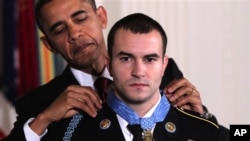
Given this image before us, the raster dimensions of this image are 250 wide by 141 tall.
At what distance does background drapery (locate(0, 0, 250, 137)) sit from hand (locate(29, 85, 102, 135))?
1.04 m

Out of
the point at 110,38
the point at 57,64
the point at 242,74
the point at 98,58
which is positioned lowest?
the point at 242,74

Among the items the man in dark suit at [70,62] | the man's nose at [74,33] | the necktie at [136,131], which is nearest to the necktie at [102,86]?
the man in dark suit at [70,62]

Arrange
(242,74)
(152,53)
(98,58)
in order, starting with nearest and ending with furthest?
1. (152,53)
2. (98,58)
3. (242,74)

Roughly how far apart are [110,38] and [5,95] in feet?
4.34

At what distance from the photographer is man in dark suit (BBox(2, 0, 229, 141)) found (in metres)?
1.61

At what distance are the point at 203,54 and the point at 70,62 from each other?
1.10m

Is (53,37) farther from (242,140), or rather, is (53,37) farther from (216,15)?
(216,15)

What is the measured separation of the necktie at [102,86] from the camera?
1621 mm

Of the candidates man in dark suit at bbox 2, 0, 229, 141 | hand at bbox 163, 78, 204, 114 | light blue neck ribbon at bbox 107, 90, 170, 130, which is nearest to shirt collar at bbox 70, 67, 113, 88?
man in dark suit at bbox 2, 0, 229, 141

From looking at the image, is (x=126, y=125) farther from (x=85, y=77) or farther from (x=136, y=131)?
(x=85, y=77)

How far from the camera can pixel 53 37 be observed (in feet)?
5.83

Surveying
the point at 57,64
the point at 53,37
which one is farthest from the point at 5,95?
the point at 53,37

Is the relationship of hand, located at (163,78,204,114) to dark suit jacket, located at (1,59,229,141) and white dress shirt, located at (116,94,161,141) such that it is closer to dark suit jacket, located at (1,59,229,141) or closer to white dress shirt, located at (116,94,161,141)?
dark suit jacket, located at (1,59,229,141)

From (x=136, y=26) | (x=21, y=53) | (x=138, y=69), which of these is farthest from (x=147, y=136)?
(x=21, y=53)
